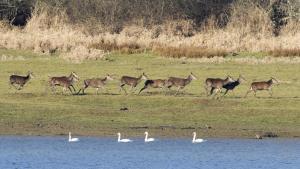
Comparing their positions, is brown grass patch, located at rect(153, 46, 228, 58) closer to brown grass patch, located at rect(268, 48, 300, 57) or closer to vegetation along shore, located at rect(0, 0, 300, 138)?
vegetation along shore, located at rect(0, 0, 300, 138)

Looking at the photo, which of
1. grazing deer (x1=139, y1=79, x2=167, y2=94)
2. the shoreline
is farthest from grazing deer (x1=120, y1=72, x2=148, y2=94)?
the shoreline

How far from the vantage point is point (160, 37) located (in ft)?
125

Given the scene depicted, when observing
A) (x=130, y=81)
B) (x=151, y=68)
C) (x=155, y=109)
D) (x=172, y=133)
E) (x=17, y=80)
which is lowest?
(x=172, y=133)

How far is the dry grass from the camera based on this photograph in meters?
35.2

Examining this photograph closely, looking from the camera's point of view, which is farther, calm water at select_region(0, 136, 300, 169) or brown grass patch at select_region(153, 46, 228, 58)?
brown grass patch at select_region(153, 46, 228, 58)

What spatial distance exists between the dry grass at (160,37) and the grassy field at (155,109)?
3.55 meters

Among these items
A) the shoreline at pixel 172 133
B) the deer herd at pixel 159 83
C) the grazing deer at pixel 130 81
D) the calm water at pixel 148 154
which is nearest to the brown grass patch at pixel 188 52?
the deer herd at pixel 159 83

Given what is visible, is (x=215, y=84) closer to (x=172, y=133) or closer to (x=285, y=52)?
(x=172, y=133)

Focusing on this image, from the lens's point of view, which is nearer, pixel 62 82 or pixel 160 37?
pixel 62 82

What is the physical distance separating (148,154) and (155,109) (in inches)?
189

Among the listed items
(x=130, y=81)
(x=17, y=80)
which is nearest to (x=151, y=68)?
(x=130, y=81)

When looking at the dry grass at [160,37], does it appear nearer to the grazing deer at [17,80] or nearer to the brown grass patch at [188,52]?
the brown grass patch at [188,52]

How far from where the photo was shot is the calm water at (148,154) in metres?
18.9

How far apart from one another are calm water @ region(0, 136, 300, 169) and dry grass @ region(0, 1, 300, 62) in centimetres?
1227
